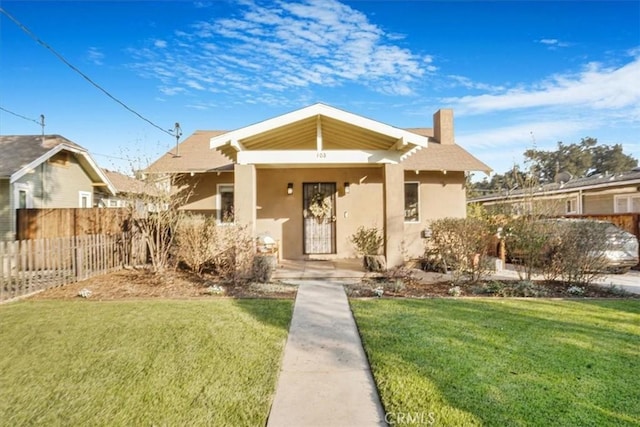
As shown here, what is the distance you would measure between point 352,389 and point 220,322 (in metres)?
2.53

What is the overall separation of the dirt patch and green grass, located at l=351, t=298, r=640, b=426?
2481 mm

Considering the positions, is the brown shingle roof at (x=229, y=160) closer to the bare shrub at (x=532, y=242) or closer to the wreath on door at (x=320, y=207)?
the wreath on door at (x=320, y=207)

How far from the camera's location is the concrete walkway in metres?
2.71

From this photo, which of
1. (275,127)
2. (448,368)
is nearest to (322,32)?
(275,127)

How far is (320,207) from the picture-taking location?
1156 centimetres

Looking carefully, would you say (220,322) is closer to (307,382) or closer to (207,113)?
(307,382)

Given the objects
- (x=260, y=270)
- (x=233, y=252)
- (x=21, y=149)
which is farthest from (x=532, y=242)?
(x=21, y=149)

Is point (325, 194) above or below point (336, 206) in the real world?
above

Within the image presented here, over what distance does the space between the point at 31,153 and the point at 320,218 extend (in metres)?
10.6

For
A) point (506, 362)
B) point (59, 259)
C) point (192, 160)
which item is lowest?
point (506, 362)

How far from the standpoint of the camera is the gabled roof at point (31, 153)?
10.9 m

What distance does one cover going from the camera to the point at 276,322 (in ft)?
16.4

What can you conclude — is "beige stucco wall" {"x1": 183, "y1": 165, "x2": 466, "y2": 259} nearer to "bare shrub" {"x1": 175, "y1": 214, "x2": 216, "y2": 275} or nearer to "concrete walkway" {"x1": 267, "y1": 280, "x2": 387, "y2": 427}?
"bare shrub" {"x1": 175, "y1": 214, "x2": 216, "y2": 275}

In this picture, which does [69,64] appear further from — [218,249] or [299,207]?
[299,207]
